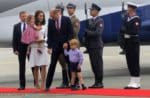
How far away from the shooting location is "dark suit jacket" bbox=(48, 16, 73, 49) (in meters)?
13.3

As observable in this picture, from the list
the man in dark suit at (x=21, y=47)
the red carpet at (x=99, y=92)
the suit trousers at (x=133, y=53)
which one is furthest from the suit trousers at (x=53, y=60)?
the suit trousers at (x=133, y=53)

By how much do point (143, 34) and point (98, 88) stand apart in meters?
3.79

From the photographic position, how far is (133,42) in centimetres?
1314

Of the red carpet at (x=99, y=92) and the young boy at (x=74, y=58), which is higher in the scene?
the young boy at (x=74, y=58)

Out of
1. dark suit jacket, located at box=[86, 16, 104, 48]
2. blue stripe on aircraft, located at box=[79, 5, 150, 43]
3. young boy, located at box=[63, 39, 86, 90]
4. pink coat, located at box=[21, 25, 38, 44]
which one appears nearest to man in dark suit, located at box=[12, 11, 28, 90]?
pink coat, located at box=[21, 25, 38, 44]

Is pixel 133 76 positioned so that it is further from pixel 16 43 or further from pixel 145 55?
pixel 145 55

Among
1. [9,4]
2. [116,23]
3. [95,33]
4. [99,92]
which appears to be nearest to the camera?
[99,92]

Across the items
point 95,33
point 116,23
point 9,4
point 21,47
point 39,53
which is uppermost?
point 9,4

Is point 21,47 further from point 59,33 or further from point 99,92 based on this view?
point 99,92

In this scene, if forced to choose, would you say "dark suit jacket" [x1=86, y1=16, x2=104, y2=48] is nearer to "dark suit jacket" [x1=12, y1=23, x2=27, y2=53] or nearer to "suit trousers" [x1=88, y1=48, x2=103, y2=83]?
"suit trousers" [x1=88, y1=48, x2=103, y2=83]

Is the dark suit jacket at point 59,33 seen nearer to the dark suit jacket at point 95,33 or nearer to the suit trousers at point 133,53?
the dark suit jacket at point 95,33

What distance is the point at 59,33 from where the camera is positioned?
1334 cm

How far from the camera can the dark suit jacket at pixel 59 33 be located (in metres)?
13.3

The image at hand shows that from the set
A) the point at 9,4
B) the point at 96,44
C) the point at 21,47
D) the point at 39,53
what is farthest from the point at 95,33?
the point at 9,4
